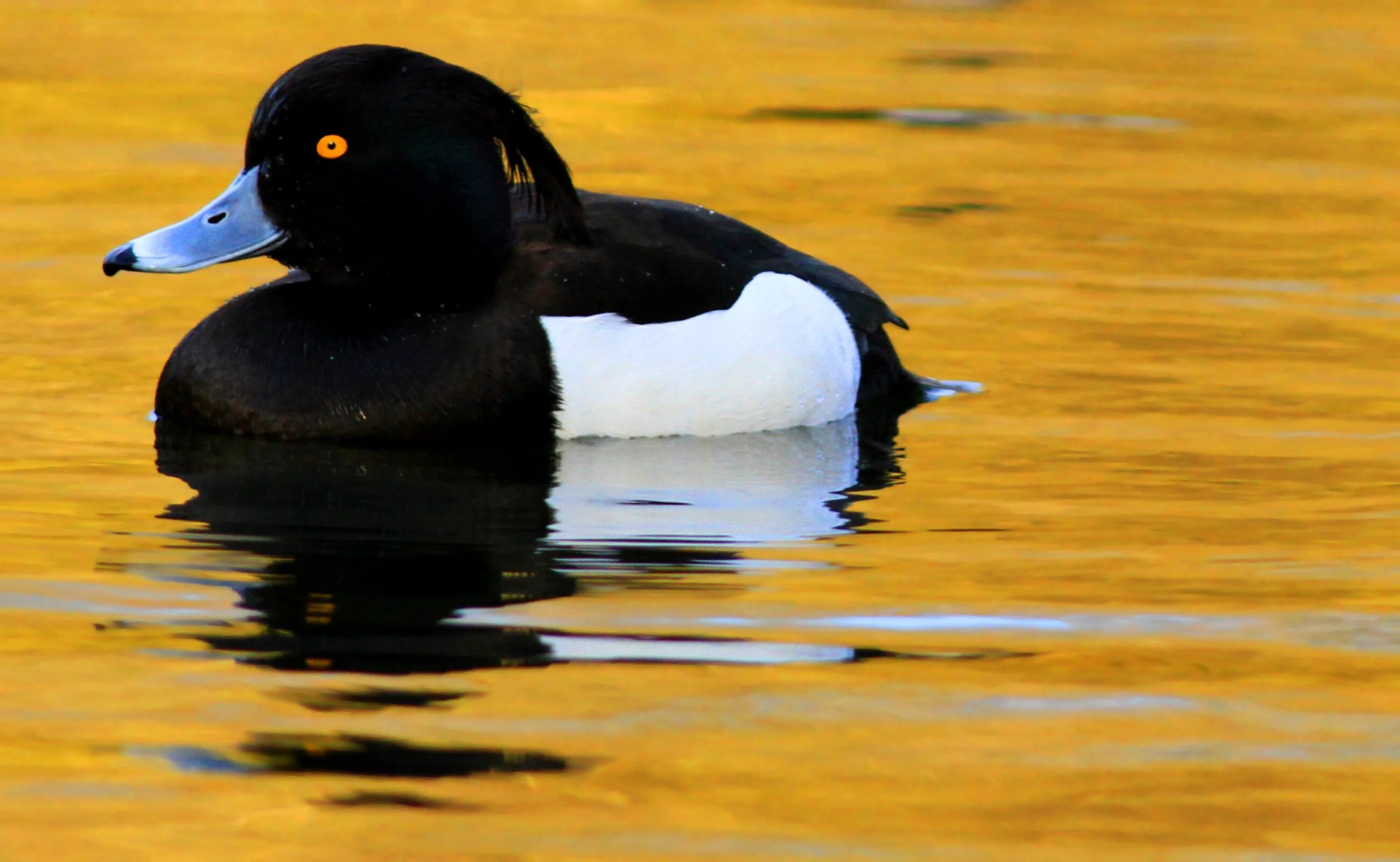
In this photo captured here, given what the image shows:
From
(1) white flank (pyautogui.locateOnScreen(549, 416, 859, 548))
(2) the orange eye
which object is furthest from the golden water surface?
(2) the orange eye

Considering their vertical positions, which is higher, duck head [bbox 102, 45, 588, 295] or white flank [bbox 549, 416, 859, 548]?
duck head [bbox 102, 45, 588, 295]

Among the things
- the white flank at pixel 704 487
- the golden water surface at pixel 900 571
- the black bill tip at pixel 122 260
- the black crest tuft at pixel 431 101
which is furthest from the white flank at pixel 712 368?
the black bill tip at pixel 122 260

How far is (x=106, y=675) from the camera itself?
13.6 feet

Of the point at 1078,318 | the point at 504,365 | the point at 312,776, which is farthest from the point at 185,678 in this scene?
the point at 1078,318

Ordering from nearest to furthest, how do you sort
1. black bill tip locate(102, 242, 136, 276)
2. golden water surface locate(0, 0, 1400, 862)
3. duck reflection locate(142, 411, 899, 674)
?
golden water surface locate(0, 0, 1400, 862), duck reflection locate(142, 411, 899, 674), black bill tip locate(102, 242, 136, 276)

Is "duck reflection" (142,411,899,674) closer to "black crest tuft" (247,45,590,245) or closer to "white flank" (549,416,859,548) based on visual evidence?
"white flank" (549,416,859,548)

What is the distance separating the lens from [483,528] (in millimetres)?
5273

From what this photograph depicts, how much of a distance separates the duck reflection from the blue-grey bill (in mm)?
491

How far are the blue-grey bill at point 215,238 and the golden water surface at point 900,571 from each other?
0.52 m

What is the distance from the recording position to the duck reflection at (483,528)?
4.32 meters

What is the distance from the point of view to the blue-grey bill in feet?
19.7

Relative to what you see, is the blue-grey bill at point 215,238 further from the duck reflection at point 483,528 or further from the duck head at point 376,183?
the duck reflection at point 483,528

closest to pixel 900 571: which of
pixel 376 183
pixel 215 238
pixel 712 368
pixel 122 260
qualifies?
pixel 712 368

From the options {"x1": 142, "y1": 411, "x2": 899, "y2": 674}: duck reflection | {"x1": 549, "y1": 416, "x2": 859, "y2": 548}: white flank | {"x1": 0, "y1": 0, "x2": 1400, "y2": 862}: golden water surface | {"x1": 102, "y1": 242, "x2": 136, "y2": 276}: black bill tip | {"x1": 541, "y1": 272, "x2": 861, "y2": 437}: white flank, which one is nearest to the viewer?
{"x1": 0, "y1": 0, "x2": 1400, "y2": 862}: golden water surface
